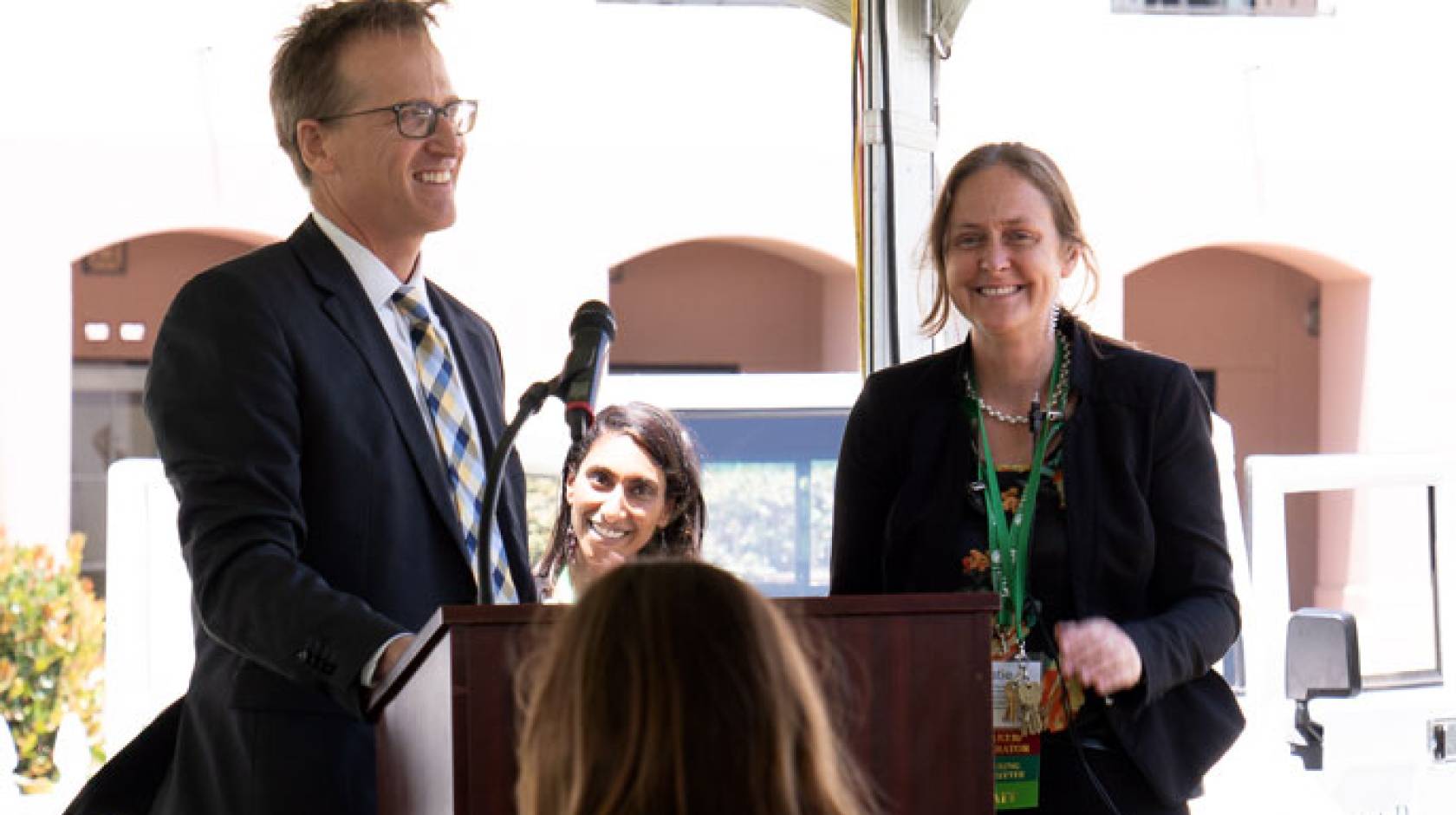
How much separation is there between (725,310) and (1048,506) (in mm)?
14270

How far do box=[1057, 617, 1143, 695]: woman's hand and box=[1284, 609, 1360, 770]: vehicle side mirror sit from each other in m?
3.29

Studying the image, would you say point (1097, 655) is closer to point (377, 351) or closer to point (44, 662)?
point (377, 351)

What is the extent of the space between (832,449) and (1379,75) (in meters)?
10.2

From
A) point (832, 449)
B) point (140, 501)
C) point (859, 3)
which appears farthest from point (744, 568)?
point (859, 3)

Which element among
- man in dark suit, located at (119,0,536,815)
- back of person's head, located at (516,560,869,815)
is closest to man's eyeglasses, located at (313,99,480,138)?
man in dark suit, located at (119,0,536,815)

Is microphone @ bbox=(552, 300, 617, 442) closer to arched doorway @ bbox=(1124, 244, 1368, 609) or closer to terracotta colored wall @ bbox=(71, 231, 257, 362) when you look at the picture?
terracotta colored wall @ bbox=(71, 231, 257, 362)

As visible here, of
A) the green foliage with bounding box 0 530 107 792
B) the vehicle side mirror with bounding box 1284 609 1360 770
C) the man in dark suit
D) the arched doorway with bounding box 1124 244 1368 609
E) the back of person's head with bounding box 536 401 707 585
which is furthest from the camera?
the arched doorway with bounding box 1124 244 1368 609

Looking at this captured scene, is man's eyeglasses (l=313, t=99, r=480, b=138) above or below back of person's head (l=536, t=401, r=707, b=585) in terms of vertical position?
above

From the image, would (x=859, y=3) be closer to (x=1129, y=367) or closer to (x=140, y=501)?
(x=1129, y=367)

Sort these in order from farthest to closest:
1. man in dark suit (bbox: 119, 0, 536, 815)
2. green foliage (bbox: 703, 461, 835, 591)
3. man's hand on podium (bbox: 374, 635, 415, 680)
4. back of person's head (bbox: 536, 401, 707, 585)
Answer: green foliage (bbox: 703, 461, 835, 591)
back of person's head (bbox: 536, 401, 707, 585)
man in dark suit (bbox: 119, 0, 536, 815)
man's hand on podium (bbox: 374, 635, 415, 680)

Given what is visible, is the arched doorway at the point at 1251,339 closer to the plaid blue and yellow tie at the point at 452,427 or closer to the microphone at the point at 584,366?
the plaid blue and yellow tie at the point at 452,427

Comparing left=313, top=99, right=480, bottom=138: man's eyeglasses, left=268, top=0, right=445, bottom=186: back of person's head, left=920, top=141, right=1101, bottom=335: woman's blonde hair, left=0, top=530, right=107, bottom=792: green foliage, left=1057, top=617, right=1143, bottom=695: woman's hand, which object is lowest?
left=0, top=530, right=107, bottom=792: green foliage

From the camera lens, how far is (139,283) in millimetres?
15703

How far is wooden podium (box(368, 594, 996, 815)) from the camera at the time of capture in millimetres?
1927
